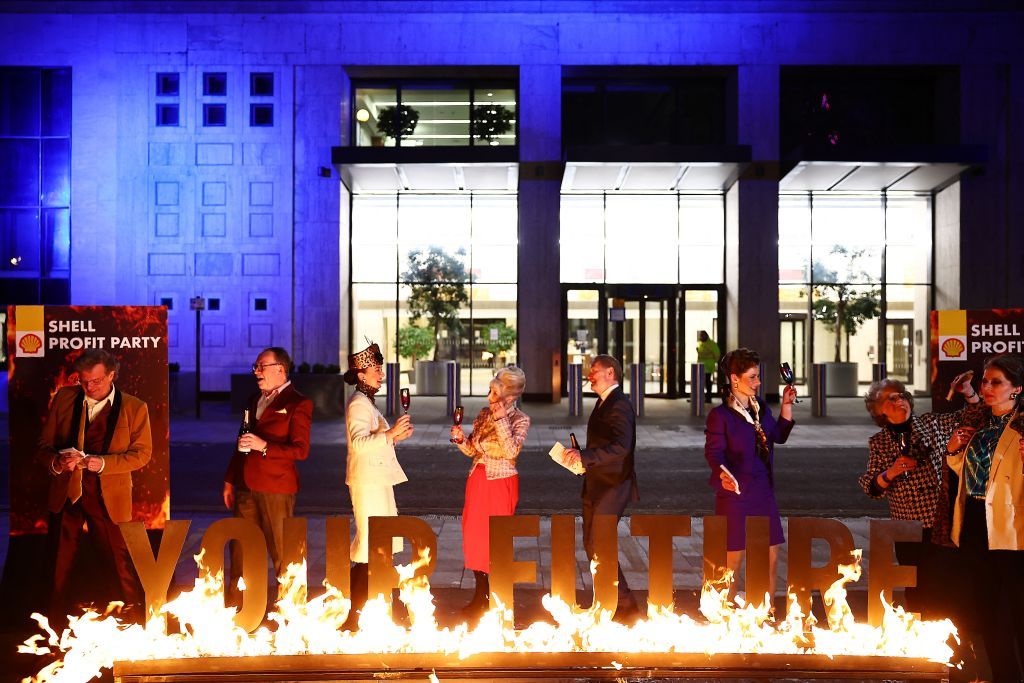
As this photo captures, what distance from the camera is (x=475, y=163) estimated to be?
66.9 feet

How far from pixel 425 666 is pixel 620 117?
21.0 m

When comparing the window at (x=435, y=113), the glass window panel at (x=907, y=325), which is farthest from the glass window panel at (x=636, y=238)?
the glass window panel at (x=907, y=325)

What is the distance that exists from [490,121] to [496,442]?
62.5ft

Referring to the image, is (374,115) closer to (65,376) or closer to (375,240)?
(375,240)

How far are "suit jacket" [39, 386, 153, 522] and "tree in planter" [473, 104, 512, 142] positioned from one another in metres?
19.0

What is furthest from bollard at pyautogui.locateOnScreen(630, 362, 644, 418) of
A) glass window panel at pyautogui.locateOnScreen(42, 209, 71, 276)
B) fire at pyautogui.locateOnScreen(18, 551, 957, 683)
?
glass window panel at pyautogui.locateOnScreen(42, 209, 71, 276)

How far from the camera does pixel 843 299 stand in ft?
74.9

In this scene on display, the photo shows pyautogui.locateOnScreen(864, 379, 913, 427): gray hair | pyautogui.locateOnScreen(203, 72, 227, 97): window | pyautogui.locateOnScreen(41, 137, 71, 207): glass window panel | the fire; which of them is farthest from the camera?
pyautogui.locateOnScreen(41, 137, 71, 207): glass window panel

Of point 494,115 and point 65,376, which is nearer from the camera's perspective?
point 65,376

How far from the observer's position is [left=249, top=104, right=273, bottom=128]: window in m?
21.3

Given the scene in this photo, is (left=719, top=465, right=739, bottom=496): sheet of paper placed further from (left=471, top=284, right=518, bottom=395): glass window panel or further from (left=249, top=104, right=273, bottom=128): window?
(left=249, top=104, right=273, bottom=128): window

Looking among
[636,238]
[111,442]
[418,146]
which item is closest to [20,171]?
[418,146]

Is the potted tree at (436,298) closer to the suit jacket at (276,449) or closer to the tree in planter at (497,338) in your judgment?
the tree in planter at (497,338)

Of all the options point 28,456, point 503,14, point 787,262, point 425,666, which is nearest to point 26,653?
point 28,456
